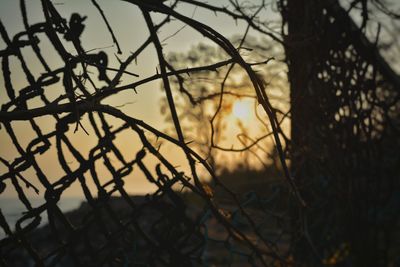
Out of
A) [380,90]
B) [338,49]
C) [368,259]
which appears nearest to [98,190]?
[338,49]

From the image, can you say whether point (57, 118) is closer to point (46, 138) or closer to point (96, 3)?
point (46, 138)

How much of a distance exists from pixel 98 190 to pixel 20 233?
21 centimetres

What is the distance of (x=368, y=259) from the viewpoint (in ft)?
6.67

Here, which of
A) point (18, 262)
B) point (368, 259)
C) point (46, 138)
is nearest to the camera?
point (46, 138)

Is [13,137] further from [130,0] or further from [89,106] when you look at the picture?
[130,0]

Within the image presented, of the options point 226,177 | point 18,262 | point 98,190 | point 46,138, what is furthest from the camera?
point 226,177

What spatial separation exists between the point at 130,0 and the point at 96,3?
0.16 metres

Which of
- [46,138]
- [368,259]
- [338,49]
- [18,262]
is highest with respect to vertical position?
[338,49]

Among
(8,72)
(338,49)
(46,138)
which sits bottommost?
(46,138)

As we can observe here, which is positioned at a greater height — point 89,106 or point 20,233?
point 89,106

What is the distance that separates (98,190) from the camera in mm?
908

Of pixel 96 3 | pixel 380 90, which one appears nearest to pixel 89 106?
pixel 96 3

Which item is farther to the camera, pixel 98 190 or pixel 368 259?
pixel 368 259

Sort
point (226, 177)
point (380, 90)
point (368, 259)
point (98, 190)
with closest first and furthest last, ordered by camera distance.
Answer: point (98, 190)
point (368, 259)
point (380, 90)
point (226, 177)
